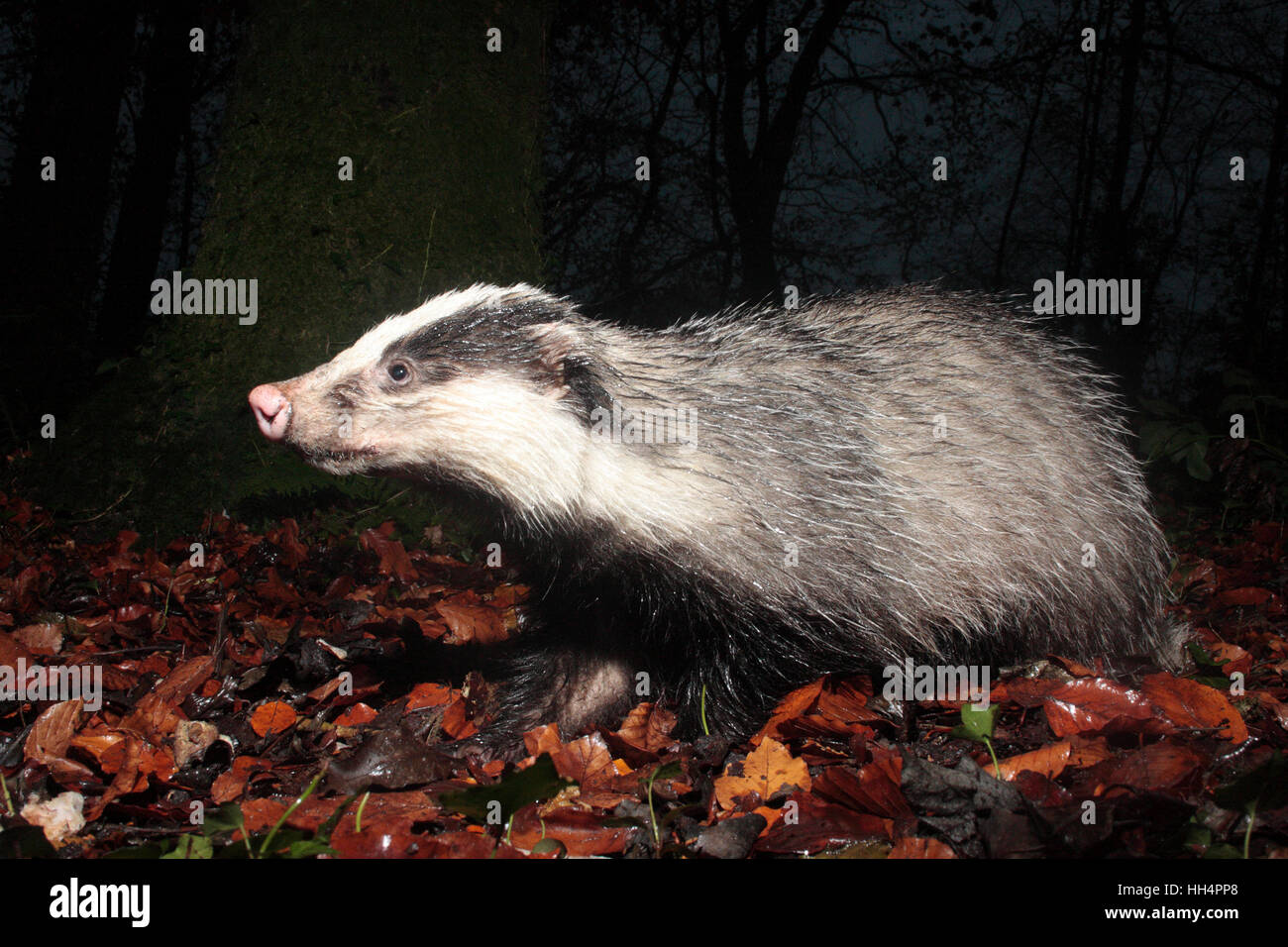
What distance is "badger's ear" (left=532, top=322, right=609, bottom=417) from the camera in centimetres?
300

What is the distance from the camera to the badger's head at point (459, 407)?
9.72 ft

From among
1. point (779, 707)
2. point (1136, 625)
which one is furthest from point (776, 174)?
point (779, 707)

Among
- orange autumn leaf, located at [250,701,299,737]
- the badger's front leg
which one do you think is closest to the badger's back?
the badger's front leg

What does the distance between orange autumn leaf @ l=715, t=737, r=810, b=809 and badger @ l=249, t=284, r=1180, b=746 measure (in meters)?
0.37

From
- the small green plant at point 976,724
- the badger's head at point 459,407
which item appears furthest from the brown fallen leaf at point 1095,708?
the badger's head at point 459,407

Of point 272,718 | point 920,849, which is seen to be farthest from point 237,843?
point 920,849

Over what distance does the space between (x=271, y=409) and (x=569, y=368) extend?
3.34 ft

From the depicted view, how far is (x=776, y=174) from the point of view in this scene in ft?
42.2

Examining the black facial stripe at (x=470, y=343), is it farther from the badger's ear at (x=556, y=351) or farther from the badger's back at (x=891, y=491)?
the badger's back at (x=891, y=491)

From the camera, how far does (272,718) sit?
3.08 meters

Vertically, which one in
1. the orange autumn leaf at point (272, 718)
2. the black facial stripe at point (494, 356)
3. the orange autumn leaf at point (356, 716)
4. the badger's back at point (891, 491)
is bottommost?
the orange autumn leaf at point (356, 716)

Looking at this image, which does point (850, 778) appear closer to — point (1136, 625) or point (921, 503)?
point (921, 503)

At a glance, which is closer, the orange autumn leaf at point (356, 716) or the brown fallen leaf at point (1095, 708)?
the brown fallen leaf at point (1095, 708)
